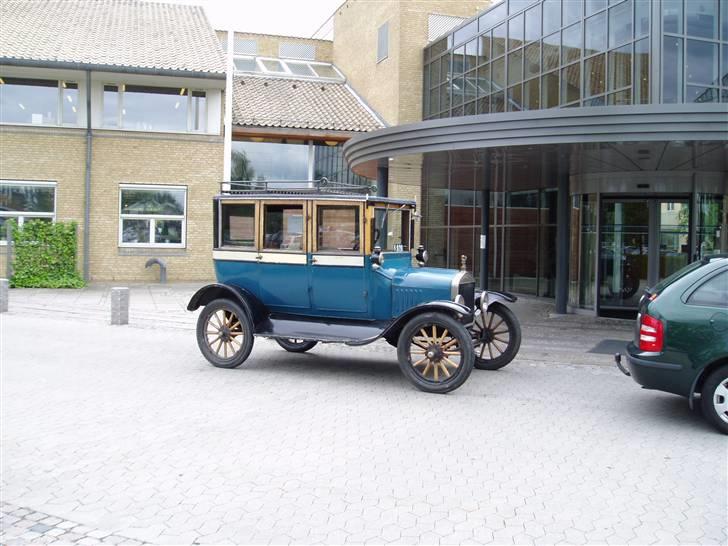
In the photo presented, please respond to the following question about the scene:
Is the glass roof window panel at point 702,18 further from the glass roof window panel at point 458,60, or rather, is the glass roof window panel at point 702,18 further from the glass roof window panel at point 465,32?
the glass roof window panel at point 458,60

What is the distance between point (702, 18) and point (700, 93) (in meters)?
1.42

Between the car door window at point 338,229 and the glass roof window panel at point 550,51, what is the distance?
11.2 metres

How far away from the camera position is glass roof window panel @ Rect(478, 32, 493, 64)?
21297mm

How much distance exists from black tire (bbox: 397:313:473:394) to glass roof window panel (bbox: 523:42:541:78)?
12.6m

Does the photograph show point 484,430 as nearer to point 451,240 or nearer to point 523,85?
point 523,85

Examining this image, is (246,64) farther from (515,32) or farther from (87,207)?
(515,32)

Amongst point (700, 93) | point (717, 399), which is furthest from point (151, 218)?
point (717, 399)

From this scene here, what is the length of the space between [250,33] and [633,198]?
23.0 m

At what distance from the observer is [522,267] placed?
21141 millimetres

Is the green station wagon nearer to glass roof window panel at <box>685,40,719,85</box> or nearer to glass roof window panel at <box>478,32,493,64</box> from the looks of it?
glass roof window panel at <box>685,40,719,85</box>

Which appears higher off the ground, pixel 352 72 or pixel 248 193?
pixel 352 72

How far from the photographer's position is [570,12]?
17281mm

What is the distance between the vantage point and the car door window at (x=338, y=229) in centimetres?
879

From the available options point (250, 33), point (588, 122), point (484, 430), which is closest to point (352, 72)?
point (250, 33)
